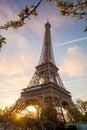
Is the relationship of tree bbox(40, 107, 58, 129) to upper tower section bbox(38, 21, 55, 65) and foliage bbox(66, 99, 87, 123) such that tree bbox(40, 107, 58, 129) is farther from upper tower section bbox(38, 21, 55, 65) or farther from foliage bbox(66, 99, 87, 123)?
upper tower section bbox(38, 21, 55, 65)

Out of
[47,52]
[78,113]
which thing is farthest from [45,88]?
[47,52]

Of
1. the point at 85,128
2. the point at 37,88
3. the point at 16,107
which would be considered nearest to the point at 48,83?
the point at 37,88

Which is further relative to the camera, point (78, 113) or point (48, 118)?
point (78, 113)

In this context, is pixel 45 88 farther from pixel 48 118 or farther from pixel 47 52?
pixel 47 52

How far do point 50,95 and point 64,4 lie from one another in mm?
35433

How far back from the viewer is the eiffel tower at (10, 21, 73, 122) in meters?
40.9

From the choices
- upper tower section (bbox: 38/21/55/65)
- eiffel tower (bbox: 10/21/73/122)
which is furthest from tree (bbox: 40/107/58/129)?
upper tower section (bbox: 38/21/55/65)

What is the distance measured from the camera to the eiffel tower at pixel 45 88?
4088 cm

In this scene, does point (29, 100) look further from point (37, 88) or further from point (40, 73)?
point (40, 73)

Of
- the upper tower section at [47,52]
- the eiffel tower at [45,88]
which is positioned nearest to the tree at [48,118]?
the eiffel tower at [45,88]

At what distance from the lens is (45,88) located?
137ft

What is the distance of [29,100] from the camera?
42.9 m

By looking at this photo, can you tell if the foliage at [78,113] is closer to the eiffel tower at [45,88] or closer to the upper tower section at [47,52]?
the eiffel tower at [45,88]

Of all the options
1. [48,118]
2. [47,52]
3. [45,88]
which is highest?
[47,52]
